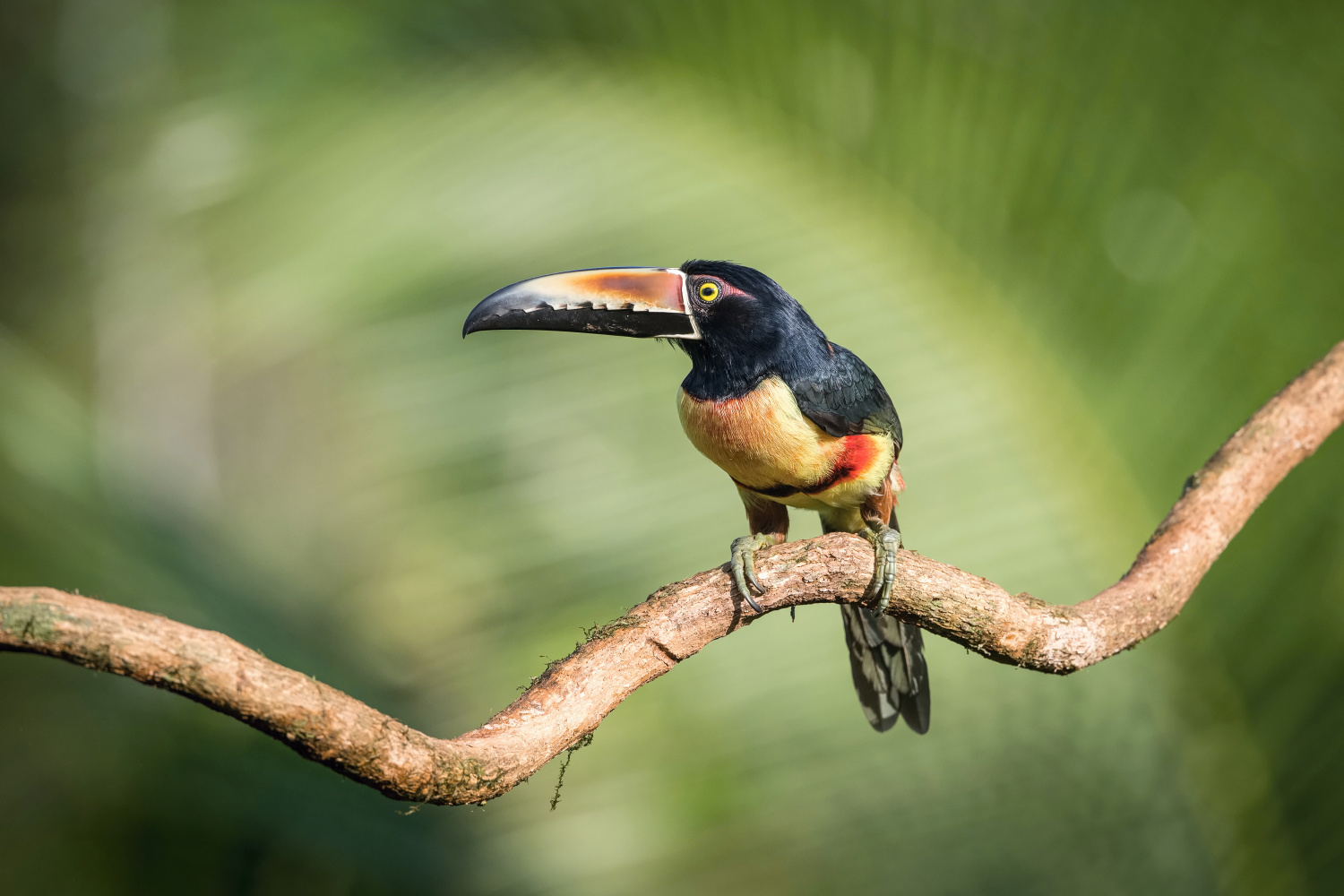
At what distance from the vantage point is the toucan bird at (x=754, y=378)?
261 centimetres

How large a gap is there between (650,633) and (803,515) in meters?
1.91

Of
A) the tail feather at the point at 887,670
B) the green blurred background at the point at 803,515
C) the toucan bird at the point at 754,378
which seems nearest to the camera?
the toucan bird at the point at 754,378

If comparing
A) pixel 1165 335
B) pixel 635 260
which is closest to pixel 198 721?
pixel 635 260

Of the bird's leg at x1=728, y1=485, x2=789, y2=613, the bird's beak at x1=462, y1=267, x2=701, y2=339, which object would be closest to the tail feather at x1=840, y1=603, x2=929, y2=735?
the bird's leg at x1=728, y1=485, x2=789, y2=613

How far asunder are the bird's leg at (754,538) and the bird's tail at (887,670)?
0.39 metres

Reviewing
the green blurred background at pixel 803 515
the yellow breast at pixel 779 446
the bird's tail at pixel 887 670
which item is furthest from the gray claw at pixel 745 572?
the green blurred background at pixel 803 515

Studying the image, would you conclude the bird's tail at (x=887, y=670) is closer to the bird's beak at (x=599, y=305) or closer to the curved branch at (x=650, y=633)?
the curved branch at (x=650, y=633)

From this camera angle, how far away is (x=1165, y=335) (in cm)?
391

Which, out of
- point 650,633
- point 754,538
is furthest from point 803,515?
point 650,633

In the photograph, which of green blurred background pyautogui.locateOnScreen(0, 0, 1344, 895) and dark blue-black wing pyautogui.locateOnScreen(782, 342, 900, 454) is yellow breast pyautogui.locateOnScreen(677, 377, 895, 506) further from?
green blurred background pyautogui.locateOnScreen(0, 0, 1344, 895)

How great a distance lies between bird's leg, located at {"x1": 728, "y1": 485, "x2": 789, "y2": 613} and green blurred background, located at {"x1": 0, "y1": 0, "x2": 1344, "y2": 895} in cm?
70

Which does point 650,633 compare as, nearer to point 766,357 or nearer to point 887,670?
point 766,357

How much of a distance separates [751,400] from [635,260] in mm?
1591

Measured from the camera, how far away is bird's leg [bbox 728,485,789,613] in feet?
7.76
